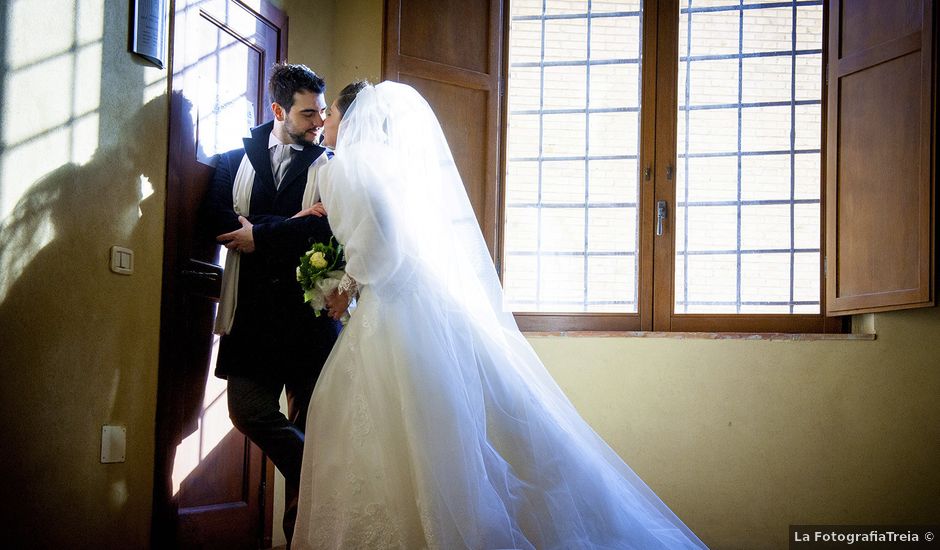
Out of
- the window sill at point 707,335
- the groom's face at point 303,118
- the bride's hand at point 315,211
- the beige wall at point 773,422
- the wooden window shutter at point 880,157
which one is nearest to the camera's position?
the bride's hand at point 315,211

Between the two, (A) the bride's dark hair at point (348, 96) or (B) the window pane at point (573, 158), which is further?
(B) the window pane at point (573, 158)

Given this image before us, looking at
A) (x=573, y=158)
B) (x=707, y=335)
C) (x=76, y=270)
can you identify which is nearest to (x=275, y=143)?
(x=76, y=270)

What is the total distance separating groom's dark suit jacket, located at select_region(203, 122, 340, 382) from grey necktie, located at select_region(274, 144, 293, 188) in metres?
0.04

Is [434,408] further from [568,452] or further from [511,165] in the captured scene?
[511,165]

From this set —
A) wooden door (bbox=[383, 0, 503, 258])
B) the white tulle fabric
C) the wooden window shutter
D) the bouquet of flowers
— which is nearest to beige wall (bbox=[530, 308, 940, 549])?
the wooden window shutter

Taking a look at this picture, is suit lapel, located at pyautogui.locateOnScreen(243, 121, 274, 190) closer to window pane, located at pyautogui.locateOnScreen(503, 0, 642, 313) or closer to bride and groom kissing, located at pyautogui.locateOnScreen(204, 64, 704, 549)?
bride and groom kissing, located at pyautogui.locateOnScreen(204, 64, 704, 549)

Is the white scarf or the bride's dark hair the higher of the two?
the bride's dark hair

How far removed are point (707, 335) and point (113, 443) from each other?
253 cm

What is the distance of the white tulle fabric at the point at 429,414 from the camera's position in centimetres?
240

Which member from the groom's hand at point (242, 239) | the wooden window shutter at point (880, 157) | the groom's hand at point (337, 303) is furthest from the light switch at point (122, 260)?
the wooden window shutter at point (880, 157)

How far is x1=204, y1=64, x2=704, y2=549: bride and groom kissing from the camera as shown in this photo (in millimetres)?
2424

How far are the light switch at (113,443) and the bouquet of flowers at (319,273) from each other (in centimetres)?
70

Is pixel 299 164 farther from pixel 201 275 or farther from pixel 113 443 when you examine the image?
pixel 113 443

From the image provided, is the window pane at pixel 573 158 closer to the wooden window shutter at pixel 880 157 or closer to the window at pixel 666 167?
the window at pixel 666 167
